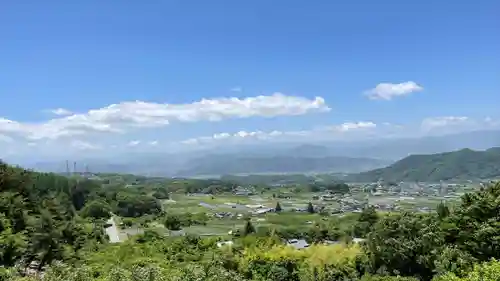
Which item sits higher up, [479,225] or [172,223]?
[479,225]

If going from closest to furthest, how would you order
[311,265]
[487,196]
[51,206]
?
[487,196] < [311,265] < [51,206]

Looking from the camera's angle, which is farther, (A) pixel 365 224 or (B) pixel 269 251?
(A) pixel 365 224

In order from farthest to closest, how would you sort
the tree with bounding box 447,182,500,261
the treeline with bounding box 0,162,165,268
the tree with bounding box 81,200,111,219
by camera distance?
1. the tree with bounding box 81,200,111,219
2. the treeline with bounding box 0,162,165,268
3. the tree with bounding box 447,182,500,261

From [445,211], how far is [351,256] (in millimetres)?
8523

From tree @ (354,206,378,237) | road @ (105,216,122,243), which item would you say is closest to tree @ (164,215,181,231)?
road @ (105,216,122,243)

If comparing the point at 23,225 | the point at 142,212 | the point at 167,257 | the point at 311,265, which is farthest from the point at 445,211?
the point at 142,212

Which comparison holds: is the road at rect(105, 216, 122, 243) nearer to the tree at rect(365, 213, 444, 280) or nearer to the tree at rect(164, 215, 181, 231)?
the tree at rect(164, 215, 181, 231)

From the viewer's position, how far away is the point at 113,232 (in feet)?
210

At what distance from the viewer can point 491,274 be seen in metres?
13.9

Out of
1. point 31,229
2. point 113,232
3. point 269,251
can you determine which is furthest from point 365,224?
point 31,229

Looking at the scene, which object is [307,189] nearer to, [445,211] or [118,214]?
[118,214]

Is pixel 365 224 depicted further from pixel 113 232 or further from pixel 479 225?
pixel 113 232

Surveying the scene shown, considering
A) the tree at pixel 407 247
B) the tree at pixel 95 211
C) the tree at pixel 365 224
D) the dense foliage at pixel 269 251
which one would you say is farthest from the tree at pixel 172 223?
the tree at pixel 407 247

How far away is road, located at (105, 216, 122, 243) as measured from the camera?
186 ft
